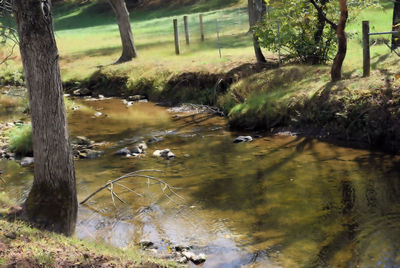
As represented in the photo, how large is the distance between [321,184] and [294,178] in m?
0.69

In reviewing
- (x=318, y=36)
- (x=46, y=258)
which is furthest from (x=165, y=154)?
(x=46, y=258)

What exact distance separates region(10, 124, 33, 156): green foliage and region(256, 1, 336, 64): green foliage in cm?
823

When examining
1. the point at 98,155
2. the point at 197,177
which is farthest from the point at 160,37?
the point at 197,177

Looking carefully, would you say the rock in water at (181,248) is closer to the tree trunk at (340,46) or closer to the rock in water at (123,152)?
the rock in water at (123,152)

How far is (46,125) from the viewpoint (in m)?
7.71

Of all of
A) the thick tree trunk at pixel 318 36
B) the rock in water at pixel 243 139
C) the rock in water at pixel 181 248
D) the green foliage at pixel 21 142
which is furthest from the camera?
the thick tree trunk at pixel 318 36

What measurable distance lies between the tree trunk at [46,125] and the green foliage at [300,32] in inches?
422

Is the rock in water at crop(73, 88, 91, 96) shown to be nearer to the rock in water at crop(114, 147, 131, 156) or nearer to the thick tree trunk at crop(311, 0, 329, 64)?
the rock in water at crop(114, 147, 131, 156)

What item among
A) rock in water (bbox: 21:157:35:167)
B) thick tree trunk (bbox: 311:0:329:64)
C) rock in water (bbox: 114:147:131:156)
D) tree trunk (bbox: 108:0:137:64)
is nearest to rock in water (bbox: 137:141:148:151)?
rock in water (bbox: 114:147:131:156)

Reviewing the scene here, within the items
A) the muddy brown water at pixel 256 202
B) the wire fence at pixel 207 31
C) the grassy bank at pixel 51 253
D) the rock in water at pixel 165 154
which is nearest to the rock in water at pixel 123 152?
the muddy brown water at pixel 256 202

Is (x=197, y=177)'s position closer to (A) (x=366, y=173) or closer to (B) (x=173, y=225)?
(B) (x=173, y=225)

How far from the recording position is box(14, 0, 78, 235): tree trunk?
7367 mm

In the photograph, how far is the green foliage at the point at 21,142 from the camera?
14.5 m

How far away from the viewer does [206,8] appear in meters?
47.2
